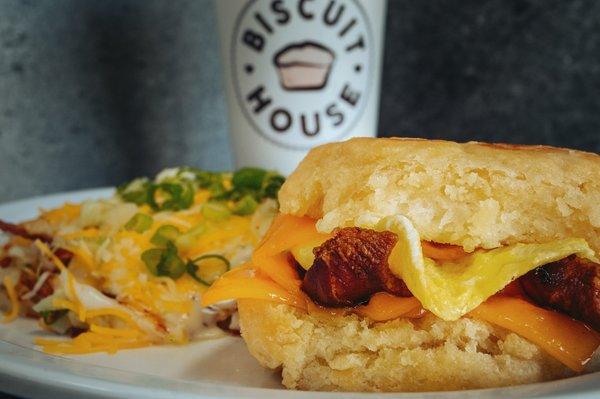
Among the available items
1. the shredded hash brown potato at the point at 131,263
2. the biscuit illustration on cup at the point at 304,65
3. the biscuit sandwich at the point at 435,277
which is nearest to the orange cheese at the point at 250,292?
the biscuit sandwich at the point at 435,277

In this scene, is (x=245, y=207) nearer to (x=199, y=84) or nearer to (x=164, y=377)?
(x=164, y=377)

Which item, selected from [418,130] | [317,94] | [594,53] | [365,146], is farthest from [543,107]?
[365,146]

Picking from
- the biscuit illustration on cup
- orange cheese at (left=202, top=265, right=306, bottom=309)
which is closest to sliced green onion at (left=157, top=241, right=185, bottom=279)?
orange cheese at (left=202, top=265, right=306, bottom=309)

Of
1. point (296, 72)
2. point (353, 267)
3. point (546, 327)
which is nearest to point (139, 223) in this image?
point (353, 267)

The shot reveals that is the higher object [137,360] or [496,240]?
[496,240]

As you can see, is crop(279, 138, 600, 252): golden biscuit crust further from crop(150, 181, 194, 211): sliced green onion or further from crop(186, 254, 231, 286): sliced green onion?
crop(150, 181, 194, 211): sliced green onion

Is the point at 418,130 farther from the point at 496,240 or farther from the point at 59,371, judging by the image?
the point at 59,371
